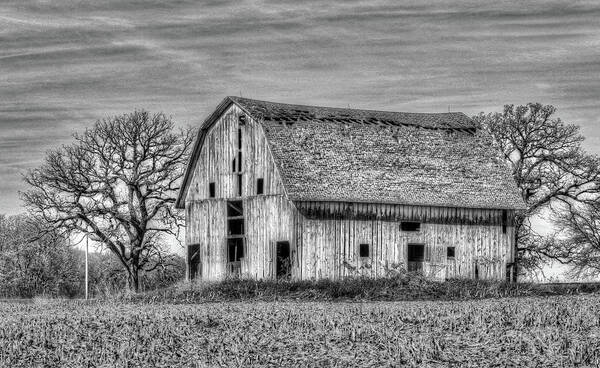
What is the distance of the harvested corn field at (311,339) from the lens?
14.8 m

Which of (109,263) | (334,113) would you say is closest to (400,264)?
(334,113)

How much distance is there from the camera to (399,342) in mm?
15781

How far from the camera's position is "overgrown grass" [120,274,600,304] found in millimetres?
31188

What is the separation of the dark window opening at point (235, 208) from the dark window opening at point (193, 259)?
2.31 metres

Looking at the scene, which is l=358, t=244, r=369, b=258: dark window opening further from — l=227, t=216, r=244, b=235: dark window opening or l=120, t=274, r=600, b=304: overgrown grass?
l=227, t=216, r=244, b=235: dark window opening

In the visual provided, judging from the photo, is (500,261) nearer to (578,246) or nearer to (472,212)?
(472,212)

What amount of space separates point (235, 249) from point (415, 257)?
7023 mm

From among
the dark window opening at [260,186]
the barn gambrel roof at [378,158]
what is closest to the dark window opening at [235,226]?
the dark window opening at [260,186]

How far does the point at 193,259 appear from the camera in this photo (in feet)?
131

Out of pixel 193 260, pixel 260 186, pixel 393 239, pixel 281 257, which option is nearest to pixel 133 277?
pixel 193 260

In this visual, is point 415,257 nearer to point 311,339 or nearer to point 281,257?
point 281,257

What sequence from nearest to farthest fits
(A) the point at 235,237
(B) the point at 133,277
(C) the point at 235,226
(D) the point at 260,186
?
(D) the point at 260,186 → (A) the point at 235,237 → (C) the point at 235,226 → (B) the point at 133,277

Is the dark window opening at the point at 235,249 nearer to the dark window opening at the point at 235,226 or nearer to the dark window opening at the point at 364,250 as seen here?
the dark window opening at the point at 235,226

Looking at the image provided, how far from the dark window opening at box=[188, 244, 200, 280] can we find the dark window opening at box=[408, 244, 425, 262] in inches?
339
